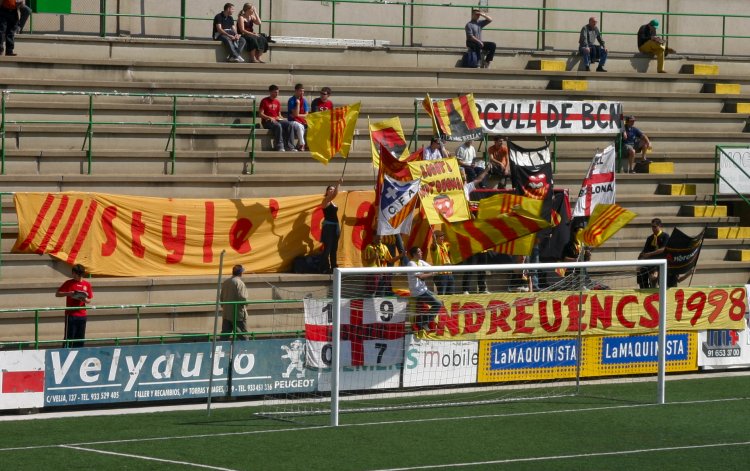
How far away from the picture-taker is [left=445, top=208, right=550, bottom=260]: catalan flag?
69.4 ft

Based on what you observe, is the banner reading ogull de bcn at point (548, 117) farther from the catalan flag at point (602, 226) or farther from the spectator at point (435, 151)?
the catalan flag at point (602, 226)

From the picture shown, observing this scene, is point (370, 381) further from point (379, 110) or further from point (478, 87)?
point (478, 87)

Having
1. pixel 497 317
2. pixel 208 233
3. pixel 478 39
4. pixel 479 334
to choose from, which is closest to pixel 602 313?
pixel 497 317

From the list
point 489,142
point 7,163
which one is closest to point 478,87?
point 489,142

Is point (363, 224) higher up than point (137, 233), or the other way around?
point (363, 224)

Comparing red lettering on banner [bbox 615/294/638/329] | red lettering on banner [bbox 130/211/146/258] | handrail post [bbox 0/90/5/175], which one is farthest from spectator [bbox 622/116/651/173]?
handrail post [bbox 0/90/5/175]

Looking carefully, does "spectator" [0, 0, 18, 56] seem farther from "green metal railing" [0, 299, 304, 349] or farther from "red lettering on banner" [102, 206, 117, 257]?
"green metal railing" [0, 299, 304, 349]

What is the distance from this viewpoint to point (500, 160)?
1009 inches

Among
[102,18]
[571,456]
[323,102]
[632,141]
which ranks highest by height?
[102,18]

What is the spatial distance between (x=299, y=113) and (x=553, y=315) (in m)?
7.80

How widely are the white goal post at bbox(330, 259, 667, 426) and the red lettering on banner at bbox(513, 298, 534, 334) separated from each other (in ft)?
0.61

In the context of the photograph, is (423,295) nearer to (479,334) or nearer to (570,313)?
(479,334)

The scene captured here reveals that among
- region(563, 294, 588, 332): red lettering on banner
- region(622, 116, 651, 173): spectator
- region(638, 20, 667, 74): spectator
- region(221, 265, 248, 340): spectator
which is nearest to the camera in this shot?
region(221, 265, 248, 340): spectator

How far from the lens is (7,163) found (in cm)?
2297
